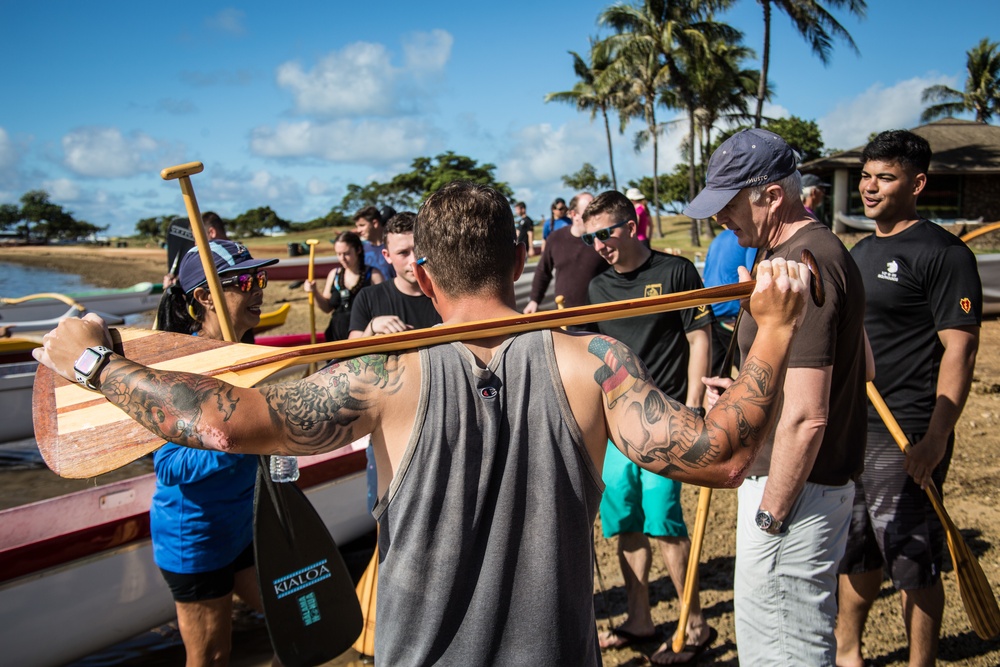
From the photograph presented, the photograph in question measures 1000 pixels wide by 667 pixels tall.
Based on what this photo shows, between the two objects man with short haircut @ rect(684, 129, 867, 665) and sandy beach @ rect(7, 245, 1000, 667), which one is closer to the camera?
man with short haircut @ rect(684, 129, 867, 665)

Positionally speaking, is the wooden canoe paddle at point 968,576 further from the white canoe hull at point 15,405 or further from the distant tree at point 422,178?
the distant tree at point 422,178

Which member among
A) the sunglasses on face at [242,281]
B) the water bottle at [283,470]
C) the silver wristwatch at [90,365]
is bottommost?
the water bottle at [283,470]

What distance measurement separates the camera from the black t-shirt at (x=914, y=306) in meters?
2.89

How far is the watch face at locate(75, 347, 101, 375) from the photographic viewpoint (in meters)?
1.55

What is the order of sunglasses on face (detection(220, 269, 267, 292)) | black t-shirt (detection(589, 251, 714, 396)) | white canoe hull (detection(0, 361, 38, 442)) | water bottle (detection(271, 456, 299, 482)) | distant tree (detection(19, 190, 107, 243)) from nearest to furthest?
water bottle (detection(271, 456, 299, 482))
sunglasses on face (detection(220, 269, 267, 292))
black t-shirt (detection(589, 251, 714, 396))
white canoe hull (detection(0, 361, 38, 442))
distant tree (detection(19, 190, 107, 243))

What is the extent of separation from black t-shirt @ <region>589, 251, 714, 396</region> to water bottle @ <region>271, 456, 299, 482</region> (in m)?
1.98

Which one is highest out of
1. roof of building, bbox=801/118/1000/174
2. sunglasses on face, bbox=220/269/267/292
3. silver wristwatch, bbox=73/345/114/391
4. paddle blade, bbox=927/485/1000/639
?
roof of building, bbox=801/118/1000/174

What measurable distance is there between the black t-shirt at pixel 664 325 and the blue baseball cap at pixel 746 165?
4.82ft

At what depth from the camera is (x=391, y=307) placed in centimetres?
414

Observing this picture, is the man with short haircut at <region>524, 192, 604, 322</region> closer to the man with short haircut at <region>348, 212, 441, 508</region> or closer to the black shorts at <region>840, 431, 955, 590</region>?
the man with short haircut at <region>348, 212, 441, 508</region>

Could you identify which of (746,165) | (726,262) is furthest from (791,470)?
(726,262)

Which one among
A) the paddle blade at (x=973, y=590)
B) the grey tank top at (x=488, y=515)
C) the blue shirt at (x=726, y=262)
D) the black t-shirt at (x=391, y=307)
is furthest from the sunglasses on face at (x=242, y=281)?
the blue shirt at (x=726, y=262)

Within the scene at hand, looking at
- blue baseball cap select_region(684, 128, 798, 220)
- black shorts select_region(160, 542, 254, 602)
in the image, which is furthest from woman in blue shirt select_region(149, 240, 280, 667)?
blue baseball cap select_region(684, 128, 798, 220)

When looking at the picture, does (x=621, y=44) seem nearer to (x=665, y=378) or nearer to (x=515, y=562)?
(x=665, y=378)
